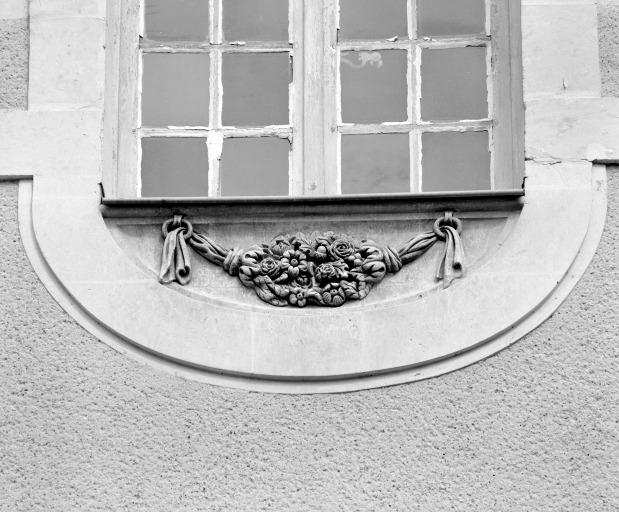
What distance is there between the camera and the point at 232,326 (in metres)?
7.95

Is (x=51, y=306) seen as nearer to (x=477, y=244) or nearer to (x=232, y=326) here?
(x=232, y=326)

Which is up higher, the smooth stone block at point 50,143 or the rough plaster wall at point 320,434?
the smooth stone block at point 50,143

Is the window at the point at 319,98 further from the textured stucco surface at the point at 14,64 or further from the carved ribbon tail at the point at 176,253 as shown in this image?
the textured stucco surface at the point at 14,64

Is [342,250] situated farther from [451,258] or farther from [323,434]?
[323,434]

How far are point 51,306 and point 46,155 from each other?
648mm

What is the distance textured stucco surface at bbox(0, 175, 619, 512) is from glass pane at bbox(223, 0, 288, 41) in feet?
5.13

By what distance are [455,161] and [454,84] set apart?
1.12 ft

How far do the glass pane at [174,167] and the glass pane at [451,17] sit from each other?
1080 millimetres

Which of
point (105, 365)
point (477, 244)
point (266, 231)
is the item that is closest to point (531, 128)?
point (477, 244)

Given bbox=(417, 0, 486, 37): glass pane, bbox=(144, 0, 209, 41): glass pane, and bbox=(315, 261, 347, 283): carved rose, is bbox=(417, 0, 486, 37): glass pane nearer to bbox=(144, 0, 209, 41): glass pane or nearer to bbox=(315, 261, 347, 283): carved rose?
bbox=(144, 0, 209, 41): glass pane

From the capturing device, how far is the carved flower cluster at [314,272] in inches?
316

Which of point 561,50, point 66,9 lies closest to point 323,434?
point 561,50

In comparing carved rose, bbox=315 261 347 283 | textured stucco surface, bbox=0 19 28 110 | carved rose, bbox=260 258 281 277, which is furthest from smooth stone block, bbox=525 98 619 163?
textured stucco surface, bbox=0 19 28 110

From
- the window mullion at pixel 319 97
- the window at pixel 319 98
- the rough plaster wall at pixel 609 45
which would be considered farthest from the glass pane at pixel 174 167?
the rough plaster wall at pixel 609 45
